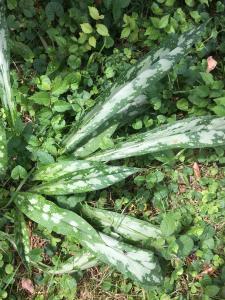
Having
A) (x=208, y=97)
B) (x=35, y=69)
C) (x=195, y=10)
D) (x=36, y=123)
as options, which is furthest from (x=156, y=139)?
(x=195, y=10)

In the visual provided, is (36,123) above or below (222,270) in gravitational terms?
above

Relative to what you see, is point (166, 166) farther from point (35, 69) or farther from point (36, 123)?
point (35, 69)

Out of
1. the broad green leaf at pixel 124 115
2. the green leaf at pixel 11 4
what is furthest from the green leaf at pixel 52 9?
the broad green leaf at pixel 124 115

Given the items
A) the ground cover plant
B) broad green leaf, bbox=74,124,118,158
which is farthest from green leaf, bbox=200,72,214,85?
broad green leaf, bbox=74,124,118,158

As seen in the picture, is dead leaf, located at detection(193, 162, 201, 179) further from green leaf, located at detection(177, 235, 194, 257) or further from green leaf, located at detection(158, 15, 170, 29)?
green leaf, located at detection(158, 15, 170, 29)

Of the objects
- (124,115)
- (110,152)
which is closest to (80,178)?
(110,152)
